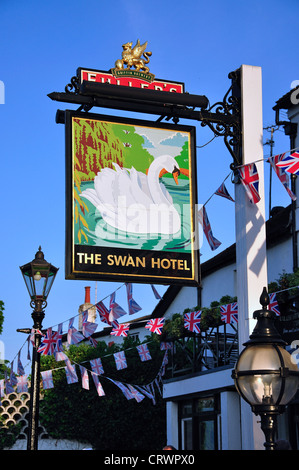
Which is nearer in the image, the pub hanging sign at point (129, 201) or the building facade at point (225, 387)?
the pub hanging sign at point (129, 201)

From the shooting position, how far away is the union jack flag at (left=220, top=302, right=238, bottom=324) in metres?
18.1

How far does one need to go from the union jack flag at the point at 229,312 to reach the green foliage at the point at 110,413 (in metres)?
16.5

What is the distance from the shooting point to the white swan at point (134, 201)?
10.4 metres

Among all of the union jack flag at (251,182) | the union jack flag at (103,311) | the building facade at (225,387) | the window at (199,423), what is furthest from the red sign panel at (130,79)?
the window at (199,423)

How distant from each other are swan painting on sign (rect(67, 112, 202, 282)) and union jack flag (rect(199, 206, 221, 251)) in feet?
7.48

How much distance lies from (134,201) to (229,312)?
8.22 metres

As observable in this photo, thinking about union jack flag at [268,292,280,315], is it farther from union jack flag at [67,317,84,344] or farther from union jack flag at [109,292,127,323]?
union jack flag at [67,317,84,344]

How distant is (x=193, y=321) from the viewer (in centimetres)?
1948

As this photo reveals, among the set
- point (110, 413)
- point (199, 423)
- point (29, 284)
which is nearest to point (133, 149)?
point (29, 284)

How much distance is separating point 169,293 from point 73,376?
6.77m

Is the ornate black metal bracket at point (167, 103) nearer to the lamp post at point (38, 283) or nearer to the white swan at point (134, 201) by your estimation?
the white swan at point (134, 201)

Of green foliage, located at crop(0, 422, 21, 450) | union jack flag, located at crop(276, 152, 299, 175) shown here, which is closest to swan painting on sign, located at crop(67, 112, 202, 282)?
union jack flag, located at crop(276, 152, 299, 175)

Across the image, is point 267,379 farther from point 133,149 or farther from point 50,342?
point 50,342
